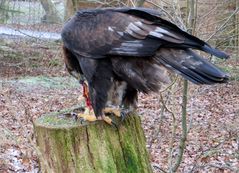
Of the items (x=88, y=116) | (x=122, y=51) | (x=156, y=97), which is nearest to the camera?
(x=88, y=116)

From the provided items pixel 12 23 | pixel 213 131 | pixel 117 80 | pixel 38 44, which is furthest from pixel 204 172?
pixel 12 23

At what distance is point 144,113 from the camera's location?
11.6 m

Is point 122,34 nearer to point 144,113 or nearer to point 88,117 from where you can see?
point 88,117

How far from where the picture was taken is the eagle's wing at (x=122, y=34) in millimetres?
3590

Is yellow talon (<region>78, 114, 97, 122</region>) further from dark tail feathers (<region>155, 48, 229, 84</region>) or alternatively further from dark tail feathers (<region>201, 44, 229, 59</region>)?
dark tail feathers (<region>201, 44, 229, 59</region>)

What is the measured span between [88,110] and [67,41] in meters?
0.60

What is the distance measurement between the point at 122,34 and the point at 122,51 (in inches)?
5.2

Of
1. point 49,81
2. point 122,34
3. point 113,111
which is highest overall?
point 122,34

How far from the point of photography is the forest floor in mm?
7465

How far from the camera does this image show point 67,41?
411 centimetres

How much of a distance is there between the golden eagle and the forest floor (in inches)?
31.7

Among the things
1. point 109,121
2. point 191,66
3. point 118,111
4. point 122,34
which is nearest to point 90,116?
point 109,121

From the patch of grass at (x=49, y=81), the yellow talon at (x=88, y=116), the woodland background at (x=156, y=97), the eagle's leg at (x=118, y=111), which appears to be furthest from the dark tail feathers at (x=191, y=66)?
the patch of grass at (x=49, y=81)

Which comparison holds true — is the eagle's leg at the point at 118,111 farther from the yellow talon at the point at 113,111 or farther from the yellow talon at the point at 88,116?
the yellow talon at the point at 88,116
